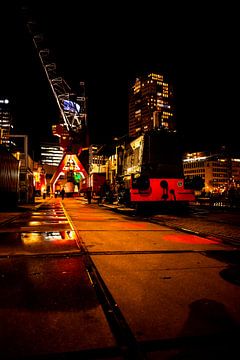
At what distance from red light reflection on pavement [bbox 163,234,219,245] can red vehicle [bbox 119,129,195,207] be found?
5.18 m

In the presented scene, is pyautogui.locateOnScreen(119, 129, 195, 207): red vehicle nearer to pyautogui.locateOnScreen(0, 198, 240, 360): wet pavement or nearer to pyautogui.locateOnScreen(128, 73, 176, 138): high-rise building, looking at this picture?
pyautogui.locateOnScreen(0, 198, 240, 360): wet pavement

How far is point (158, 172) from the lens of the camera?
13.0 m

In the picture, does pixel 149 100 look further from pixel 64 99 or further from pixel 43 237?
pixel 43 237

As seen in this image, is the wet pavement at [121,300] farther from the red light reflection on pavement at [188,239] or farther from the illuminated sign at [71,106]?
the illuminated sign at [71,106]

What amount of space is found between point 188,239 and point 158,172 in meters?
6.22

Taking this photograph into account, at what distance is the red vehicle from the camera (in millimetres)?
12672

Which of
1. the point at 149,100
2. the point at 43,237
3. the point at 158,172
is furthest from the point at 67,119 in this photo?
the point at 149,100

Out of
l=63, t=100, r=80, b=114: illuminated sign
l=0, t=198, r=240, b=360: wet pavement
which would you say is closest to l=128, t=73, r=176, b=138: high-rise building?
l=63, t=100, r=80, b=114: illuminated sign

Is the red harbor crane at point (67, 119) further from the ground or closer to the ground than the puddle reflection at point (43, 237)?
further from the ground

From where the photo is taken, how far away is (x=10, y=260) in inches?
190

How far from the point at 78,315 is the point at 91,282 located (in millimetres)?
997

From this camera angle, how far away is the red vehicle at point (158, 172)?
12672 mm

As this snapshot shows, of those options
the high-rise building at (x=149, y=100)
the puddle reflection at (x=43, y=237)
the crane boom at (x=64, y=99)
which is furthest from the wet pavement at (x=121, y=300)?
the high-rise building at (x=149, y=100)

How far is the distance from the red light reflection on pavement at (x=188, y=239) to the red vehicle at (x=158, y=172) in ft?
17.0
